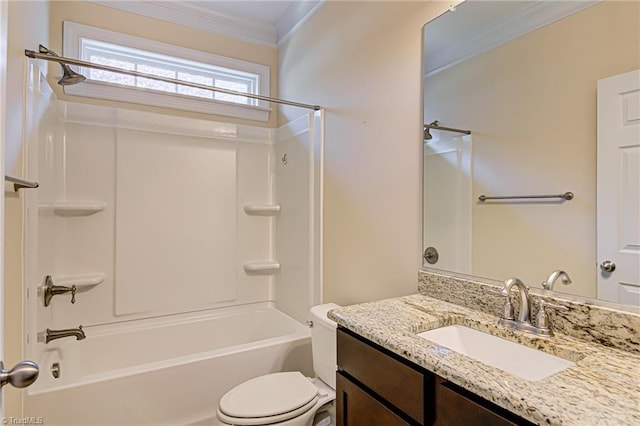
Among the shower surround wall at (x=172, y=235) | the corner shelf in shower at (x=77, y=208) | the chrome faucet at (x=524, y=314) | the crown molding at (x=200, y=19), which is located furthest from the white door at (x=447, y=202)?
the corner shelf in shower at (x=77, y=208)

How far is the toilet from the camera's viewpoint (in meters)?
1.42

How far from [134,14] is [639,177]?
2.94 m

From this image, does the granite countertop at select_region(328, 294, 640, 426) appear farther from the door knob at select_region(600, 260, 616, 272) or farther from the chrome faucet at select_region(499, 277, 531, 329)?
the door knob at select_region(600, 260, 616, 272)

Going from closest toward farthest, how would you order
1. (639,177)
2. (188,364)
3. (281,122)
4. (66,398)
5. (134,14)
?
(639,177)
(66,398)
(188,364)
(134,14)
(281,122)

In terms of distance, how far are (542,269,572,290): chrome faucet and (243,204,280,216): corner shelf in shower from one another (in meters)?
2.02

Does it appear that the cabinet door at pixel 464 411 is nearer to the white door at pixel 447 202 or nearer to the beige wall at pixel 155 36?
the white door at pixel 447 202

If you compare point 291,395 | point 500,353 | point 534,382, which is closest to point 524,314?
point 500,353

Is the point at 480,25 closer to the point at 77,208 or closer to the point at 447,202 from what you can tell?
the point at 447,202

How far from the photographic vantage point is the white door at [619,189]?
3.03 ft

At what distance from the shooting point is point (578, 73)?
1.06 metres

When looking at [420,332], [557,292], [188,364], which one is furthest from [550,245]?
[188,364]

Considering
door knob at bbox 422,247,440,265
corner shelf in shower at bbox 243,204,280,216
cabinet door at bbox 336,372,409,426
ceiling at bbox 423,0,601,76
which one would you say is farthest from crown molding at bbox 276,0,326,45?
cabinet door at bbox 336,372,409,426

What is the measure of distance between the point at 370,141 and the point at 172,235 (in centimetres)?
164

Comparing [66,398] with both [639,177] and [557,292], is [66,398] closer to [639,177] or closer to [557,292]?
[557,292]
